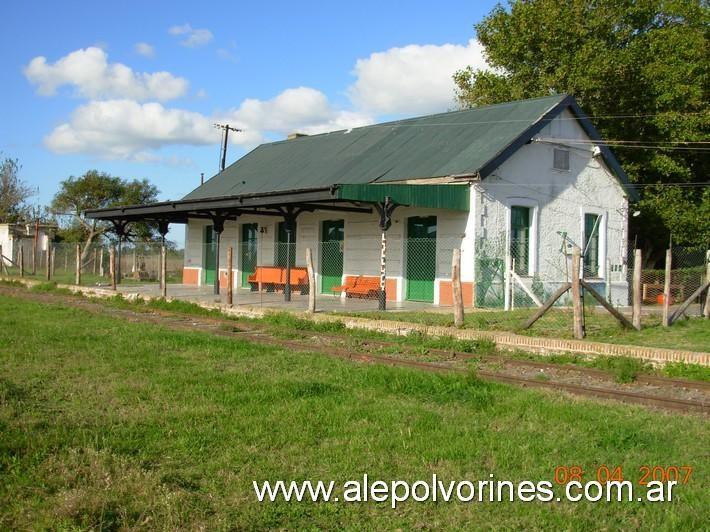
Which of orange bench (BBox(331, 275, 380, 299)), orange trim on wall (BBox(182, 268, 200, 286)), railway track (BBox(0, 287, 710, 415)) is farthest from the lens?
orange trim on wall (BBox(182, 268, 200, 286))

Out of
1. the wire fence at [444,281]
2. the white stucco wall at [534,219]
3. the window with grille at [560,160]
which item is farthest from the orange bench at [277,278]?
the window with grille at [560,160]

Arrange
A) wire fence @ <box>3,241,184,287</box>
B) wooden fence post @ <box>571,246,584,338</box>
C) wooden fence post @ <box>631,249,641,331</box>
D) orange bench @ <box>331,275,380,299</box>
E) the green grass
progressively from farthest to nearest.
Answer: wire fence @ <box>3,241,184,287</box> → orange bench @ <box>331,275,380,299</box> → wooden fence post @ <box>631,249,641,331</box> → wooden fence post @ <box>571,246,584,338</box> → the green grass

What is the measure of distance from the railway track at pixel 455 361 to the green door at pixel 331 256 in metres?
7.47

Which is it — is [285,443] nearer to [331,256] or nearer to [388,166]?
[388,166]

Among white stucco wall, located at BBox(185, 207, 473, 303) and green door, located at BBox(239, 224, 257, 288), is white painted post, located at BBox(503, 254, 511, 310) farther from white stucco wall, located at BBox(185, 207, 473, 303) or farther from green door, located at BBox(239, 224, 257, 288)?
green door, located at BBox(239, 224, 257, 288)

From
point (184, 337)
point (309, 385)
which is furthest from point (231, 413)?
point (184, 337)

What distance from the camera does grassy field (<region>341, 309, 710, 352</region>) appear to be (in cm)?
1219

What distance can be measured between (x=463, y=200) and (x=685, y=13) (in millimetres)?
15459

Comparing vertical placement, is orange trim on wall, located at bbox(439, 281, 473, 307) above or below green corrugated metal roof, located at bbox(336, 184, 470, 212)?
below

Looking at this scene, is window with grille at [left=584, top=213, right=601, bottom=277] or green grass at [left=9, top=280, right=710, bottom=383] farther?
window with grille at [left=584, top=213, right=601, bottom=277]

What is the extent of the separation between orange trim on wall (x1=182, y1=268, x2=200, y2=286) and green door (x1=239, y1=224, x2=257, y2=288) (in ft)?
10.5

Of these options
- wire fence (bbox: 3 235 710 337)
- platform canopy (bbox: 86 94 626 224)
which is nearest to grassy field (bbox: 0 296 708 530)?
wire fence (bbox: 3 235 710 337)

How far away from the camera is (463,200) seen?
63.3 ft

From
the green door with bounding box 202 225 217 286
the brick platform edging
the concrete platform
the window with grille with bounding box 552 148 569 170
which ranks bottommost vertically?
the brick platform edging
